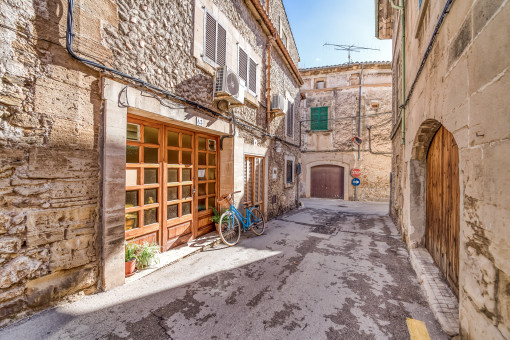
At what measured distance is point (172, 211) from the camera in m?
4.08

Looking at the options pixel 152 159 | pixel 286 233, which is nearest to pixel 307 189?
pixel 286 233

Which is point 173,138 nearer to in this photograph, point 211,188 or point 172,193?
point 172,193

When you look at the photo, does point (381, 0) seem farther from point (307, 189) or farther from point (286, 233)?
point (307, 189)

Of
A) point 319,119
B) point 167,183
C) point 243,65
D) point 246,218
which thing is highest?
point 319,119

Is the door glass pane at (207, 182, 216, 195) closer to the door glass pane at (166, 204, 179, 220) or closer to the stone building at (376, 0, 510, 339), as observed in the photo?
the door glass pane at (166, 204, 179, 220)

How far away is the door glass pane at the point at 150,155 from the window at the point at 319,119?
38.5 feet

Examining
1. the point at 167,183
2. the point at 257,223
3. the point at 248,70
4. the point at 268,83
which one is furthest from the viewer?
the point at 268,83

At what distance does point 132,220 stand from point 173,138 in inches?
61.8

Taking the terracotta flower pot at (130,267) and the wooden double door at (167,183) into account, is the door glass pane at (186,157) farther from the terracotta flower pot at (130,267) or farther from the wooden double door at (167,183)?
the terracotta flower pot at (130,267)

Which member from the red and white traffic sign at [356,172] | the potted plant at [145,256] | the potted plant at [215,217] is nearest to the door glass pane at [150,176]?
the potted plant at [145,256]

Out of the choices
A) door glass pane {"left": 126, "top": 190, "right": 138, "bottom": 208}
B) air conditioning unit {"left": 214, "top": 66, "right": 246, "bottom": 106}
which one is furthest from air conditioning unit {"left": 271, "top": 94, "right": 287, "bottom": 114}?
door glass pane {"left": 126, "top": 190, "right": 138, "bottom": 208}

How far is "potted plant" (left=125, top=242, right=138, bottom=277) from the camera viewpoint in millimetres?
3059

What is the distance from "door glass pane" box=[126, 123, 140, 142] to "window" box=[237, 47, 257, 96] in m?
3.01

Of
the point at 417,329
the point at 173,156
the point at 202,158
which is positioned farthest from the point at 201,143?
the point at 417,329
